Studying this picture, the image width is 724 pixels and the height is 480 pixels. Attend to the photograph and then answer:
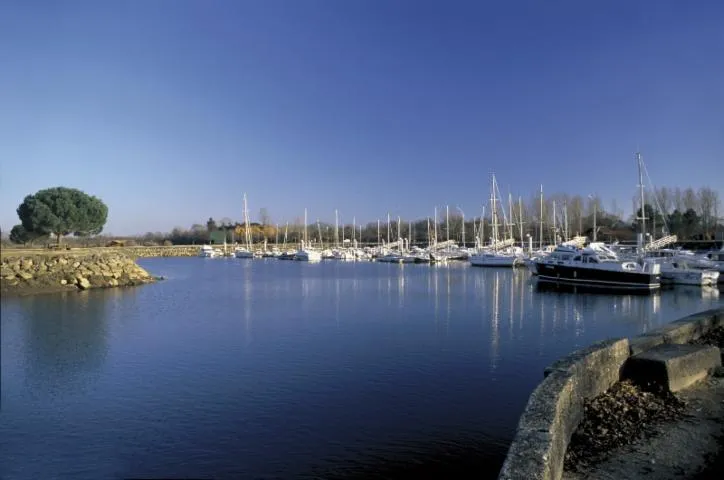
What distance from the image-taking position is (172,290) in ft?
162

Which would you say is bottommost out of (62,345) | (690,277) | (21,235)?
(690,277)

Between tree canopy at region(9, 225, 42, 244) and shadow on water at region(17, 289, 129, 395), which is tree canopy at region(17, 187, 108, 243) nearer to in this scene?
tree canopy at region(9, 225, 42, 244)

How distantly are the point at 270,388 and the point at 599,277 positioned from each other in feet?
136

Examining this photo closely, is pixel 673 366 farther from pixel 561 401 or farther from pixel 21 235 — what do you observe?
pixel 21 235

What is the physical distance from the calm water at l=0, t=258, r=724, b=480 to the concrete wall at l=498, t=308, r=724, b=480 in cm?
257

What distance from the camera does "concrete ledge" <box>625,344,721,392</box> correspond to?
418 inches

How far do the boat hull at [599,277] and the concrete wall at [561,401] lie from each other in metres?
36.8

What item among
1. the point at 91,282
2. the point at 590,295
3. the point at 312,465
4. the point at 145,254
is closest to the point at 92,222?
the point at 312,465

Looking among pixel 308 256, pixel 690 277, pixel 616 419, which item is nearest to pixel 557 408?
pixel 616 419

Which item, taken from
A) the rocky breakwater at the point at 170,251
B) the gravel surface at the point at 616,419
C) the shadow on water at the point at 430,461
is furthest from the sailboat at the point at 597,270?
the rocky breakwater at the point at 170,251

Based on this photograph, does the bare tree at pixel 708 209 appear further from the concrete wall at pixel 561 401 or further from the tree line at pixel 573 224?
the concrete wall at pixel 561 401

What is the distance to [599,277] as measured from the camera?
49062 mm

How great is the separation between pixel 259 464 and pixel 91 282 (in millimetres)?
40903

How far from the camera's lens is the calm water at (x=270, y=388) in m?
11.0
